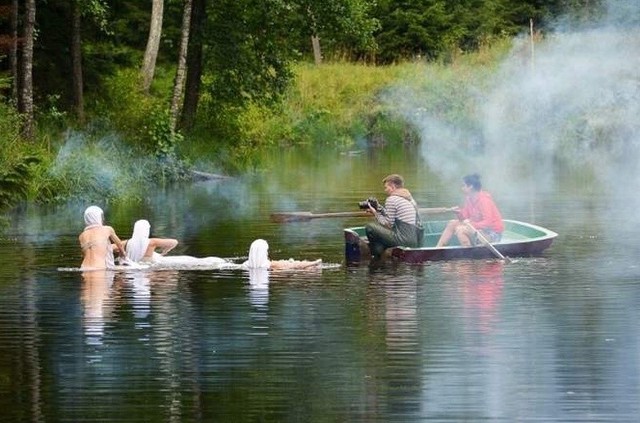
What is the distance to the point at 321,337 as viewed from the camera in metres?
15.9

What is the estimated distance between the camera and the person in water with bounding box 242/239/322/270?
2125 cm

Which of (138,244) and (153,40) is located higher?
(153,40)

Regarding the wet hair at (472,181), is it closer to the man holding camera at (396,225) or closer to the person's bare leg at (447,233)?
the person's bare leg at (447,233)

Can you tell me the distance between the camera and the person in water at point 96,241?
2108 cm

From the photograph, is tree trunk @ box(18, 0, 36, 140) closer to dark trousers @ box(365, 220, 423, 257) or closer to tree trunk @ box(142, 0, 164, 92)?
tree trunk @ box(142, 0, 164, 92)

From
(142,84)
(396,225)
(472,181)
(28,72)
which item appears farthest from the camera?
(142,84)

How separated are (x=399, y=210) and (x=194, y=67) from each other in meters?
19.9

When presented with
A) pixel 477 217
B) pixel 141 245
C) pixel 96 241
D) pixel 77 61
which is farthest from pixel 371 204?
pixel 77 61

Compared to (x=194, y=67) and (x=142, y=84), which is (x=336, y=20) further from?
(x=142, y=84)

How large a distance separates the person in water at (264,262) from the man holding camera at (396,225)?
A: 1.15m

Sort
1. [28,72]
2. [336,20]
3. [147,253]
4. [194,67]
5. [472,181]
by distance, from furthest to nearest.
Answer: [194,67] → [336,20] → [28,72] → [472,181] → [147,253]

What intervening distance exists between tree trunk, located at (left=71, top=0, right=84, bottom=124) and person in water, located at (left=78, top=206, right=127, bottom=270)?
1620 centimetres

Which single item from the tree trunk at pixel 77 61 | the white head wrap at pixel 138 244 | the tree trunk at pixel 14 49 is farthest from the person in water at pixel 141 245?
the tree trunk at pixel 77 61

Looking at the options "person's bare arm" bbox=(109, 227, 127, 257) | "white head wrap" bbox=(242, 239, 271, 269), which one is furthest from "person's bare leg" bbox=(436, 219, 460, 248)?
"person's bare arm" bbox=(109, 227, 127, 257)
